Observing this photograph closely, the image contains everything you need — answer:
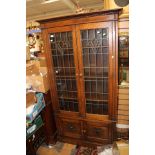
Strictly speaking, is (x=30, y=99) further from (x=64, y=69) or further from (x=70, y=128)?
(x=70, y=128)

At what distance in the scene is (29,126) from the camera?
169cm

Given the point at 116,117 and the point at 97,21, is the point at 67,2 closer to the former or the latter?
the point at 97,21

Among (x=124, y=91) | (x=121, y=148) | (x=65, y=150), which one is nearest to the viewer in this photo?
(x=121, y=148)

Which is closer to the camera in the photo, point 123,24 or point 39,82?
point 123,24

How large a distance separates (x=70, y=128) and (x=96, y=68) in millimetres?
1010

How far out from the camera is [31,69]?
2.01 metres

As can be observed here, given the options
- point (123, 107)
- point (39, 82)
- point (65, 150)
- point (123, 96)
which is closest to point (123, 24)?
point (123, 96)

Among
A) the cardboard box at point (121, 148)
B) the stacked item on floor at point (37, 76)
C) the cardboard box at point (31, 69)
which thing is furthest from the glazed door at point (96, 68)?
the cardboard box at point (31, 69)

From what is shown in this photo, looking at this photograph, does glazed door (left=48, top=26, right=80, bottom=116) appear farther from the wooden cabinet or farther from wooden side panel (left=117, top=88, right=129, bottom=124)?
wooden side panel (left=117, top=88, right=129, bottom=124)

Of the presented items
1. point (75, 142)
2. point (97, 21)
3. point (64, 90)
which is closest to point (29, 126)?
point (64, 90)

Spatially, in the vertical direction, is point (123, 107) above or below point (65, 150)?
above

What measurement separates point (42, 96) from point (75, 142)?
90 centimetres

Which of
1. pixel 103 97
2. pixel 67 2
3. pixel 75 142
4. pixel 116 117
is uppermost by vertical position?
pixel 67 2

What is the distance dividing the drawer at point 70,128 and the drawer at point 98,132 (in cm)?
14
